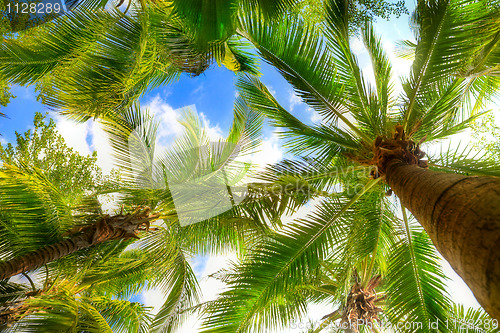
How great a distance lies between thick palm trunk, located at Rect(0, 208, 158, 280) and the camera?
3738 millimetres

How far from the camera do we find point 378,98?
15.3 ft

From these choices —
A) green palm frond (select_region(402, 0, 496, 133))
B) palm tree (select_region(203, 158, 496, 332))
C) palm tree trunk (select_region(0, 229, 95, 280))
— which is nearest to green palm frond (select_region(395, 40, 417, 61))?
green palm frond (select_region(402, 0, 496, 133))

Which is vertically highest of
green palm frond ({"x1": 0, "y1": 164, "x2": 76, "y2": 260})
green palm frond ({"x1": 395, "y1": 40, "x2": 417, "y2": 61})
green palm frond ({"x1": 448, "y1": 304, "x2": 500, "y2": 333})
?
green palm frond ({"x1": 395, "y1": 40, "x2": 417, "y2": 61})

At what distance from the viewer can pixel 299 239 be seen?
11.6 feet

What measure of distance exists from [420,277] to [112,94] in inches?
211

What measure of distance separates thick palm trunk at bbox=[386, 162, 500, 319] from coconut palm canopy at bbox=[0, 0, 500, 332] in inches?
19.2

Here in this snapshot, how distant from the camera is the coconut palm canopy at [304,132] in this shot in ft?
11.5

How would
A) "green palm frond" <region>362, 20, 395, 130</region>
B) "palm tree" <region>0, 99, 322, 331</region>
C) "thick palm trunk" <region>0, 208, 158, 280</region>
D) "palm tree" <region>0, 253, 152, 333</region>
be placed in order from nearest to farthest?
"palm tree" <region>0, 253, 152, 333</region> → "thick palm trunk" <region>0, 208, 158, 280</region> → "palm tree" <region>0, 99, 322, 331</region> → "green palm frond" <region>362, 20, 395, 130</region>

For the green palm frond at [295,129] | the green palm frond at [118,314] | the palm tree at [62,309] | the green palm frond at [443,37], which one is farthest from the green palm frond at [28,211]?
the green palm frond at [443,37]

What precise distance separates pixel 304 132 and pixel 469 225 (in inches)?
131

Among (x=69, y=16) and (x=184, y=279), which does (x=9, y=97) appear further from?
(x=184, y=279)

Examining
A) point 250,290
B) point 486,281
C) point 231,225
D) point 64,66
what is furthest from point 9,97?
point 486,281

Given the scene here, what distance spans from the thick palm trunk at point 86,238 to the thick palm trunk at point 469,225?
13.8 ft

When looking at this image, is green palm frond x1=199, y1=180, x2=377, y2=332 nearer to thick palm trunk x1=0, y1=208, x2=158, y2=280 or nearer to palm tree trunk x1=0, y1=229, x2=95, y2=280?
thick palm trunk x1=0, y1=208, x2=158, y2=280
